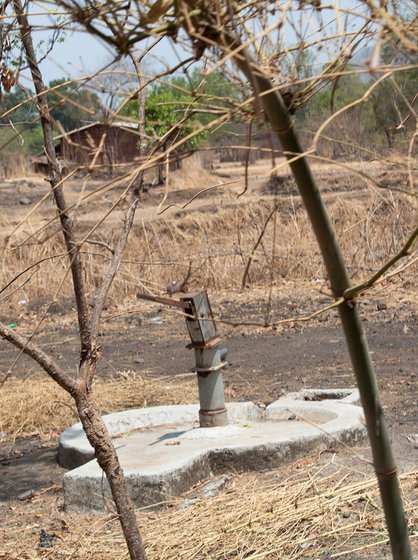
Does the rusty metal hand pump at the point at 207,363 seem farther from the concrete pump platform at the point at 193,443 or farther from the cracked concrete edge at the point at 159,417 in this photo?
the cracked concrete edge at the point at 159,417

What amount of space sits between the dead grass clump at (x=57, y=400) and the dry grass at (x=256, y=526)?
1.92 meters

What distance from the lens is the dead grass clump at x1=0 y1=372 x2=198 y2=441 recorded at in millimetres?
6707

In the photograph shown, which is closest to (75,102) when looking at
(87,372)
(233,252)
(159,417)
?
(87,372)

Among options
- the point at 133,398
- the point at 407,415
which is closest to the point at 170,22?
the point at 407,415

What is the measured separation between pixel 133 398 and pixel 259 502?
114 inches

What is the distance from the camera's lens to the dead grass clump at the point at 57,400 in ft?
22.0

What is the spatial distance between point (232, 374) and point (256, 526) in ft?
12.3

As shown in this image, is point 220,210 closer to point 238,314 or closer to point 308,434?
point 238,314

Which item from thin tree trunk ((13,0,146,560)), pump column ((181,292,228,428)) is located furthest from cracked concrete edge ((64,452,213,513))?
thin tree trunk ((13,0,146,560))

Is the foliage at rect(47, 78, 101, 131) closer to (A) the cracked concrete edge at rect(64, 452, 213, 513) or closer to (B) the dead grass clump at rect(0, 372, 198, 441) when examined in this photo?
(A) the cracked concrete edge at rect(64, 452, 213, 513)

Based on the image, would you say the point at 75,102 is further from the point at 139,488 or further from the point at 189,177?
the point at 189,177

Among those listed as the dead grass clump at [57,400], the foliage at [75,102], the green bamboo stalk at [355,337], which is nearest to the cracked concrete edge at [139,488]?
the dead grass clump at [57,400]

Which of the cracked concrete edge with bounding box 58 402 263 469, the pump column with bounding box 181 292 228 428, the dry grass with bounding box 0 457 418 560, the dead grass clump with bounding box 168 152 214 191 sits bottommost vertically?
the dry grass with bounding box 0 457 418 560

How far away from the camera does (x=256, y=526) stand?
401cm
